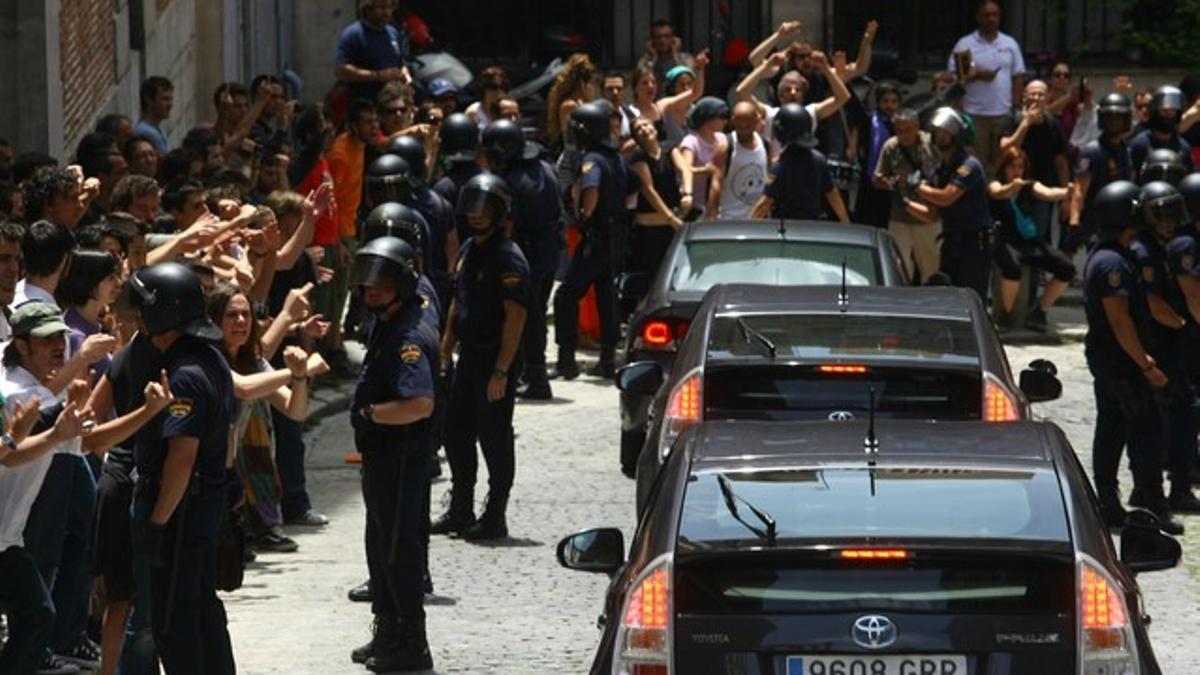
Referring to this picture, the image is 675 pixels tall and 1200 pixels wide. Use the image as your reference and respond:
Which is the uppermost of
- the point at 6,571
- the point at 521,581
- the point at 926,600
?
the point at 926,600

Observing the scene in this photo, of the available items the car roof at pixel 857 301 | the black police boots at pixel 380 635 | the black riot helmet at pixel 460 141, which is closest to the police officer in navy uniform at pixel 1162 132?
the black riot helmet at pixel 460 141

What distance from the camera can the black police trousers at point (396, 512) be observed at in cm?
1144

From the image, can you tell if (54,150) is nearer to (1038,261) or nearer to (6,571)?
(1038,261)

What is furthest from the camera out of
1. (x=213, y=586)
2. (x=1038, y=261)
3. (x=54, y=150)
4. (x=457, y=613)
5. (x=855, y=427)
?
(x=1038, y=261)

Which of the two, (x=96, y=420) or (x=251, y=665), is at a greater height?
(x=96, y=420)

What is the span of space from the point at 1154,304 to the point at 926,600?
778 cm

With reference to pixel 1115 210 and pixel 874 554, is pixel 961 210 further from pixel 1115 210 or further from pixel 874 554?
pixel 874 554

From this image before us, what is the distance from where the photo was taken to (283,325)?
12109 mm

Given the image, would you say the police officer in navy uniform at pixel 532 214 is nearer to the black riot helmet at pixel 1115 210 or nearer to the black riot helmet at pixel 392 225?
the black riot helmet at pixel 1115 210

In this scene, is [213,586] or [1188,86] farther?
[1188,86]

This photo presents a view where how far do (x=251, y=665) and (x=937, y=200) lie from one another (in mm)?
9712

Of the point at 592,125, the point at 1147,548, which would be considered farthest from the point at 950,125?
the point at 1147,548

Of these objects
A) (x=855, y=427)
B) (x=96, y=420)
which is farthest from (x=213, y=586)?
(x=855, y=427)

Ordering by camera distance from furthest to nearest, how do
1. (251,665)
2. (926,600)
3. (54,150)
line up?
(54,150) < (251,665) < (926,600)
